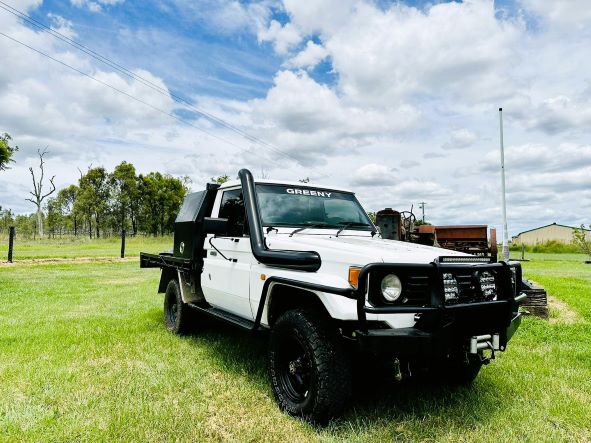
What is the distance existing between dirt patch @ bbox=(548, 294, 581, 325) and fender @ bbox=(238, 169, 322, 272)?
5437mm

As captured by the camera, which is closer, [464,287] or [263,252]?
[464,287]

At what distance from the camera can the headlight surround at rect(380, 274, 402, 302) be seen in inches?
128

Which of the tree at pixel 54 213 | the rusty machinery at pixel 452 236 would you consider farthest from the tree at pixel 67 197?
the rusty machinery at pixel 452 236

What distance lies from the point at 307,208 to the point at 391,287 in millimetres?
1849

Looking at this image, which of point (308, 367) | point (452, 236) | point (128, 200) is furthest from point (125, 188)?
point (308, 367)

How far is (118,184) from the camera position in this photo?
56.6m

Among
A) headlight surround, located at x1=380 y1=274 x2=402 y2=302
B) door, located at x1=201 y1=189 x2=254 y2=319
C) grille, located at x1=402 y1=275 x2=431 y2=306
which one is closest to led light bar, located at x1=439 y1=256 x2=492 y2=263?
grille, located at x1=402 y1=275 x2=431 y2=306

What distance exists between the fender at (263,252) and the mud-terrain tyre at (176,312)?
2434 mm

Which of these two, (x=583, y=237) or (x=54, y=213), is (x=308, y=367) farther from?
(x=54, y=213)

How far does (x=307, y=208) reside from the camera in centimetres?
495

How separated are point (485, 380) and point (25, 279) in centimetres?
1358

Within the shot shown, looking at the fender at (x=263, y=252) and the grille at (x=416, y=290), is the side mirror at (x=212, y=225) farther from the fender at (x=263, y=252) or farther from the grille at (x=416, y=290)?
the grille at (x=416, y=290)

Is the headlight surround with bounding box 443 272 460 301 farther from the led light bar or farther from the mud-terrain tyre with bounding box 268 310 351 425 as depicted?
the mud-terrain tyre with bounding box 268 310 351 425

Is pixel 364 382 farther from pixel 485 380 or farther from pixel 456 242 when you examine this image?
pixel 456 242
